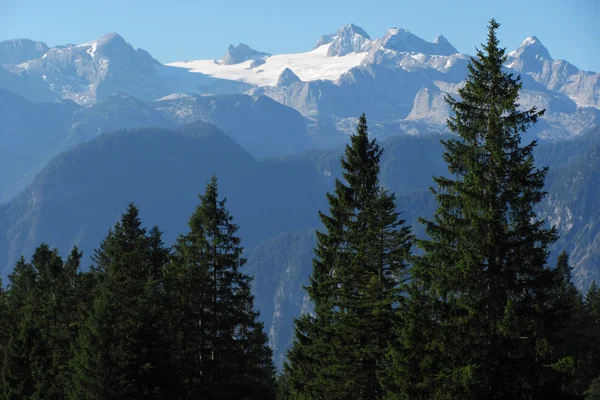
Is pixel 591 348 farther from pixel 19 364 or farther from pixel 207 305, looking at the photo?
pixel 19 364

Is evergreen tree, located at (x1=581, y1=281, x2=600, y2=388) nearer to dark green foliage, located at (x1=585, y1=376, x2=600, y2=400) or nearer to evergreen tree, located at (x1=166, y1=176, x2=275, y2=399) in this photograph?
dark green foliage, located at (x1=585, y1=376, x2=600, y2=400)

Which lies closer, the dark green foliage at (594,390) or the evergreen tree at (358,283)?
the evergreen tree at (358,283)

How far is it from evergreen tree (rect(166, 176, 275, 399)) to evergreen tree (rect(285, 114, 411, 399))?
4.04 m

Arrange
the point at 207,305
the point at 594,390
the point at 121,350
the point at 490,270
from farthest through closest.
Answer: the point at 594,390 < the point at 207,305 < the point at 121,350 < the point at 490,270

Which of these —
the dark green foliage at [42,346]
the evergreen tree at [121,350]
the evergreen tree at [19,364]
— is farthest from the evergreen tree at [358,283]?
the evergreen tree at [19,364]

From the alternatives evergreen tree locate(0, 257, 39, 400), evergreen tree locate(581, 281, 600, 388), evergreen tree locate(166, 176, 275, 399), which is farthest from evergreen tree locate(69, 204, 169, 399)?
evergreen tree locate(581, 281, 600, 388)

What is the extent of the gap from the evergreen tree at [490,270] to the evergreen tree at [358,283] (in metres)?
4.25

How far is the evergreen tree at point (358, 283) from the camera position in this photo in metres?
30.4

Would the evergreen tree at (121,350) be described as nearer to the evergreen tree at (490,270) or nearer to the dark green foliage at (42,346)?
the dark green foliage at (42,346)

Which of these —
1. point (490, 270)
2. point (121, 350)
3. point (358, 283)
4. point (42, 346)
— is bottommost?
point (121, 350)

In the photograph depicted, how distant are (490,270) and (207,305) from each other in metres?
16.8

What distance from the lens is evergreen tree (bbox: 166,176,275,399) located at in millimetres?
36719

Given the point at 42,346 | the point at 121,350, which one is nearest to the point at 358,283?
the point at 121,350

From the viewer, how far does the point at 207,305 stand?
37219mm
